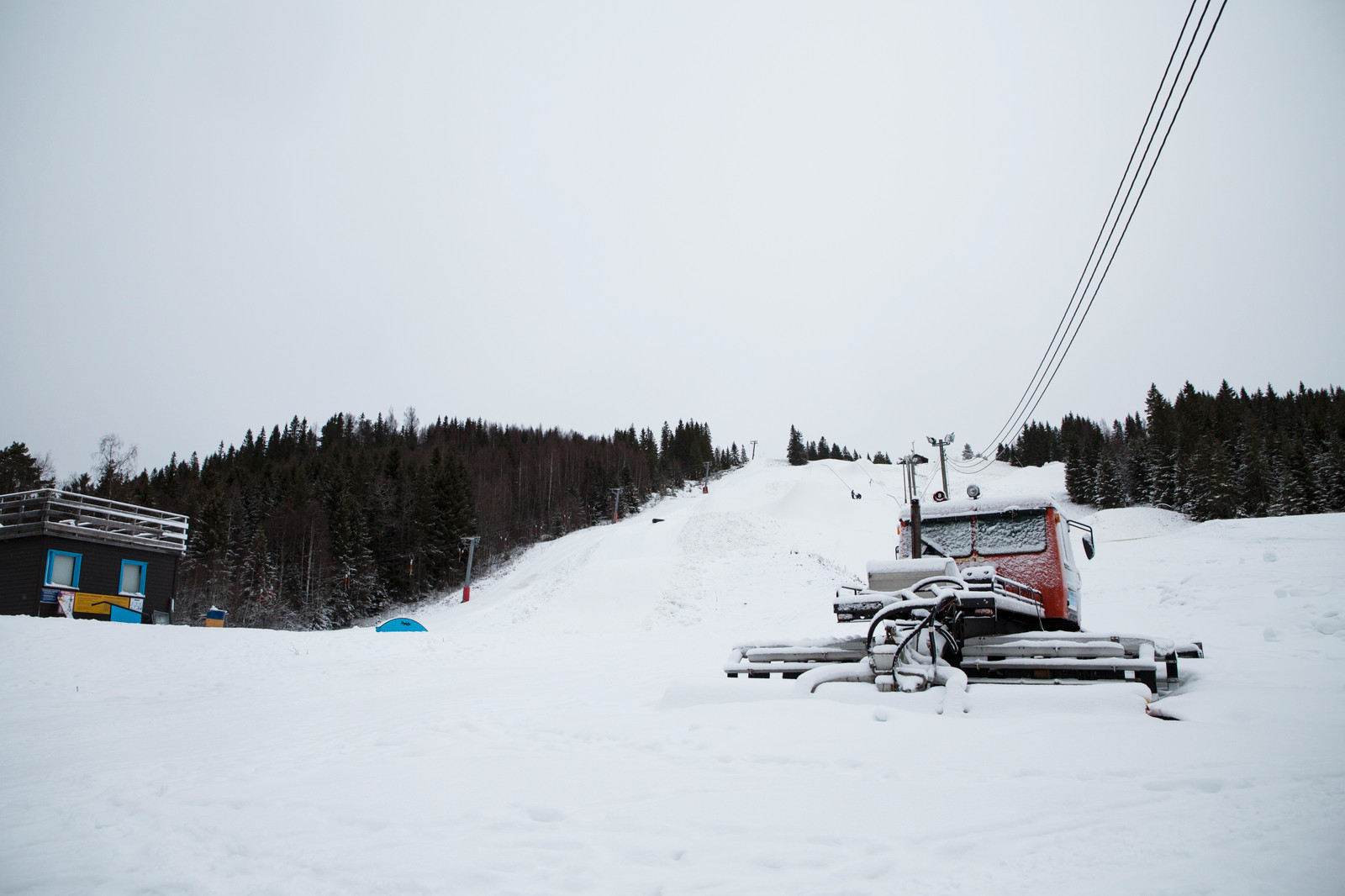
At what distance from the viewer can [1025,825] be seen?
12.7 feet

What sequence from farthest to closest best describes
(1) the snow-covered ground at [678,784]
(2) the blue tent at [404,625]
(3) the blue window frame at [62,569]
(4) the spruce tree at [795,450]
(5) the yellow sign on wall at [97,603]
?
(4) the spruce tree at [795,450]
(5) the yellow sign on wall at [97,603]
(2) the blue tent at [404,625]
(3) the blue window frame at [62,569]
(1) the snow-covered ground at [678,784]

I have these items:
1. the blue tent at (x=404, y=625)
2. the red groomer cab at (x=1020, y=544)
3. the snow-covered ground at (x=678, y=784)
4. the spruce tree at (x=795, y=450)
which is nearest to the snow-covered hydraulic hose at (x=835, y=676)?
the snow-covered ground at (x=678, y=784)

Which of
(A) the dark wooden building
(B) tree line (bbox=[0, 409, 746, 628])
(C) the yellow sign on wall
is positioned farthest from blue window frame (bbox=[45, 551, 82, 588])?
(B) tree line (bbox=[0, 409, 746, 628])

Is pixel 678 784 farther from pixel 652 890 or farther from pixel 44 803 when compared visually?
pixel 44 803

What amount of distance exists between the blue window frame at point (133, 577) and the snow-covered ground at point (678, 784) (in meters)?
14.6

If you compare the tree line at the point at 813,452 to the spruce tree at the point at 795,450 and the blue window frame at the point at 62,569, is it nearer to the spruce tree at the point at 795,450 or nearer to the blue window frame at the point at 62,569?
the spruce tree at the point at 795,450

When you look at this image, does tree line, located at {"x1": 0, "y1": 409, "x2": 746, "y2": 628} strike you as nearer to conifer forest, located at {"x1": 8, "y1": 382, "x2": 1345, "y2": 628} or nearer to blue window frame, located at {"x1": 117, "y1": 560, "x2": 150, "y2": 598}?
conifer forest, located at {"x1": 8, "y1": 382, "x2": 1345, "y2": 628}

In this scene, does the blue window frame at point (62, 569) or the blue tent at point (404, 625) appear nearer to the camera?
the blue window frame at point (62, 569)

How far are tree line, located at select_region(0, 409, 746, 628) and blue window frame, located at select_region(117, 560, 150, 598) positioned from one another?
21.3 m

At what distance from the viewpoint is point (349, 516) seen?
52.2 m

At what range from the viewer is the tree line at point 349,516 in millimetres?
48906

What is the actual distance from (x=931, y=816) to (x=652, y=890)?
1.78 metres

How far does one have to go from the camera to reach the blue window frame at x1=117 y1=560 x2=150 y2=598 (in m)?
25.4

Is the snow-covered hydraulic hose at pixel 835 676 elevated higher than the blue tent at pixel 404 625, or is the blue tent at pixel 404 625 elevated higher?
the snow-covered hydraulic hose at pixel 835 676
